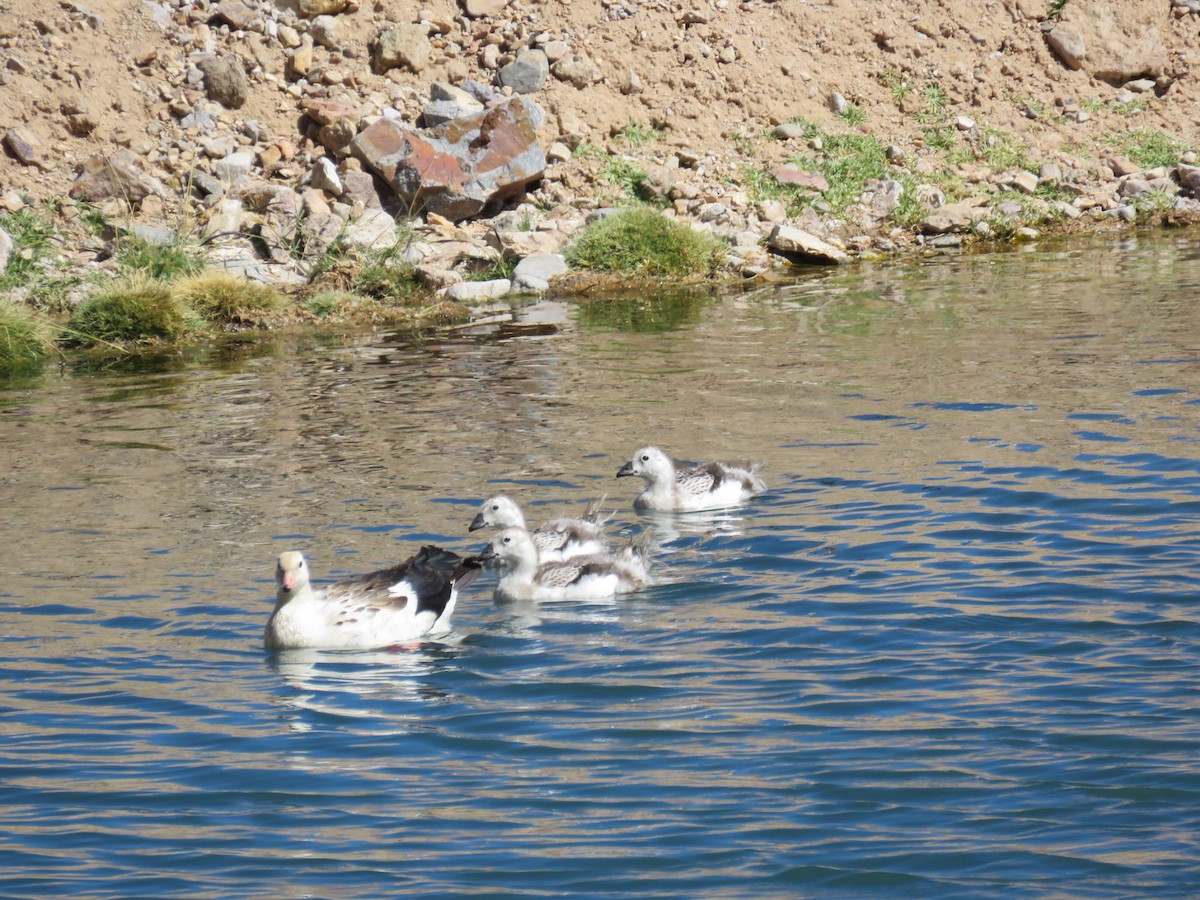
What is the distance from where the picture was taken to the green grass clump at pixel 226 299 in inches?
811

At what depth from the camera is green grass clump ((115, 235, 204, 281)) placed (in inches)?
823

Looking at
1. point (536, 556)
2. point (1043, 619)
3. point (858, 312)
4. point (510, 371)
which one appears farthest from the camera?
point (858, 312)

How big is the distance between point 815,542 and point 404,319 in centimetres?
1256

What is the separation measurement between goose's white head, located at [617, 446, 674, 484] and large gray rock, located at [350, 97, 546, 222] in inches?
552

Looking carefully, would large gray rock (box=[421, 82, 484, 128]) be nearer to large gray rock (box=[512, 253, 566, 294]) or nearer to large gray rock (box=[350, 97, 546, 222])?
large gray rock (box=[350, 97, 546, 222])

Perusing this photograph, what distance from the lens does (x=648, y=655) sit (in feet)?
25.1

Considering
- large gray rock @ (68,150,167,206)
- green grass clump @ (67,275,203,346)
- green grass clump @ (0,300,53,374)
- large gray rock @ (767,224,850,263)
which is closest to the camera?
green grass clump @ (0,300,53,374)

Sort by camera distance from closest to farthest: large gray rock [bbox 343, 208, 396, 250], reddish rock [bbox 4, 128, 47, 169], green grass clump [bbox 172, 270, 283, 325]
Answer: green grass clump [bbox 172, 270, 283, 325]
large gray rock [bbox 343, 208, 396, 250]
reddish rock [bbox 4, 128, 47, 169]

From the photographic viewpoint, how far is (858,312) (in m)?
19.3

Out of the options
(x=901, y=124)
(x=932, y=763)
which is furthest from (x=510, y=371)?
(x=901, y=124)

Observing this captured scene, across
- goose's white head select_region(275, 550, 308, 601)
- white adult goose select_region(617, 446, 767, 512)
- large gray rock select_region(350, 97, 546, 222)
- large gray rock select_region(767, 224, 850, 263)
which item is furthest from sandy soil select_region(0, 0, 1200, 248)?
goose's white head select_region(275, 550, 308, 601)

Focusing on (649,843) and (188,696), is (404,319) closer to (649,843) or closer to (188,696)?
(188,696)

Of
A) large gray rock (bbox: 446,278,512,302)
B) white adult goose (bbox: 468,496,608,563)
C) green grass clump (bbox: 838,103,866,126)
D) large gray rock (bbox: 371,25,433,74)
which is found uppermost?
large gray rock (bbox: 371,25,433,74)

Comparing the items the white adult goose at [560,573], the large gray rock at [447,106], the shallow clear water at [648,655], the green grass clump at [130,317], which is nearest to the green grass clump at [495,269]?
the large gray rock at [447,106]
